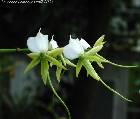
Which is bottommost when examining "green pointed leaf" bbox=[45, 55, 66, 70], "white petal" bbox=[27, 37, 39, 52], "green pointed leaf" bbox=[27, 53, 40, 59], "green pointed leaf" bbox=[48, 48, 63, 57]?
"green pointed leaf" bbox=[45, 55, 66, 70]

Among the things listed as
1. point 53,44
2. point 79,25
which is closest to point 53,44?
point 53,44

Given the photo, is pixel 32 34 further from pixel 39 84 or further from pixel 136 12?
pixel 39 84

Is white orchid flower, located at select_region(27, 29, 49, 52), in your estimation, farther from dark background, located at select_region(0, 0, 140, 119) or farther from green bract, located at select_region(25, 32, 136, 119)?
dark background, located at select_region(0, 0, 140, 119)

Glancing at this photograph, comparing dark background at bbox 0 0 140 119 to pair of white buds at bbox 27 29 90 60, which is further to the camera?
dark background at bbox 0 0 140 119

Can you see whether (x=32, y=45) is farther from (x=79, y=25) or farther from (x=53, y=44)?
(x=79, y=25)

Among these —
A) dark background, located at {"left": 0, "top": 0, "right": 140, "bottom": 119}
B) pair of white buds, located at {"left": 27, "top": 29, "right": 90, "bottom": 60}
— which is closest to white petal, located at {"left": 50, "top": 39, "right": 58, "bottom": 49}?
pair of white buds, located at {"left": 27, "top": 29, "right": 90, "bottom": 60}

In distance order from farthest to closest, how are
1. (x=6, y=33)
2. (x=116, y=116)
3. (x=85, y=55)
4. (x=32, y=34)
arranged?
1. (x=116, y=116)
2. (x=6, y=33)
3. (x=32, y=34)
4. (x=85, y=55)

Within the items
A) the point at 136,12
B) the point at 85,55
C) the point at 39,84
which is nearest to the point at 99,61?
the point at 85,55

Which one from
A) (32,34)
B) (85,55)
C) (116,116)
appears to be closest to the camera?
(85,55)
